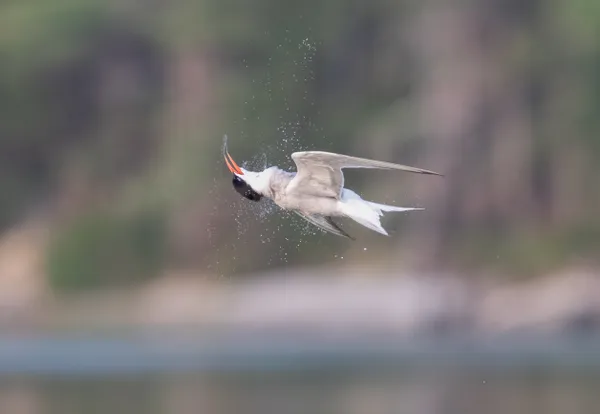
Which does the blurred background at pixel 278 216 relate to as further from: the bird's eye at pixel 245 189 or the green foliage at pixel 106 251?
the bird's eye at pixel 245 189

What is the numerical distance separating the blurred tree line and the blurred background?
45mm

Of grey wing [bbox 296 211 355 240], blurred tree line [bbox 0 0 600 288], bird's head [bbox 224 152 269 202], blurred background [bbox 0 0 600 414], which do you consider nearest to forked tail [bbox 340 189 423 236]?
grey wing [bbox 296 211 355 240]

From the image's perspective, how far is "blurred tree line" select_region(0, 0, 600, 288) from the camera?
92.5ft

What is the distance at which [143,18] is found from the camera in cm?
3225

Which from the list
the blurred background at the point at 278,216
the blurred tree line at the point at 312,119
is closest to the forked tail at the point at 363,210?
the blurred background at the point at 278,216

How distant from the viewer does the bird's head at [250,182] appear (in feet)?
31.3

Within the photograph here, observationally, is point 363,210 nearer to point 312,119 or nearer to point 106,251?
point 312,119

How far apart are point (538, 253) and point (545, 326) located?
272 centimetres

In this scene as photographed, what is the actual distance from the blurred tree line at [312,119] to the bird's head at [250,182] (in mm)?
16414

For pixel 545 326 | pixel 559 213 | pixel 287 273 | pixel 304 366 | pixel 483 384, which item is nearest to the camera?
pixel 483 384

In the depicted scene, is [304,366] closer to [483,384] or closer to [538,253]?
[483,384]

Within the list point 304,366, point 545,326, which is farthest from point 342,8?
point 304,366

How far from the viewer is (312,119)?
28.4 m

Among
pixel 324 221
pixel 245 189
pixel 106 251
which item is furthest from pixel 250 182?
pixel 106 251
